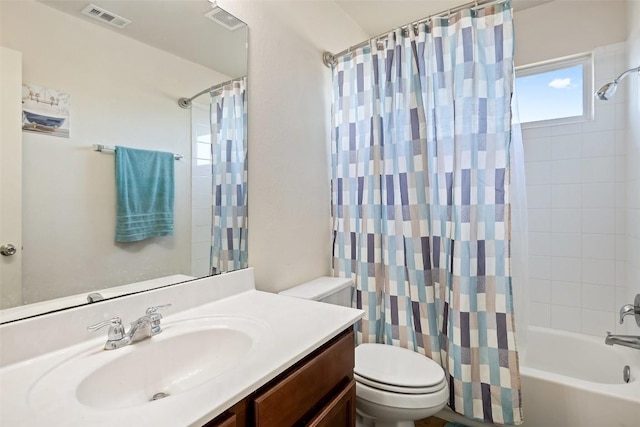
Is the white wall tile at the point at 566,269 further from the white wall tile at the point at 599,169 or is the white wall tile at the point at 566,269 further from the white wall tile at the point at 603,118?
the white wall tile at the point at 603,118

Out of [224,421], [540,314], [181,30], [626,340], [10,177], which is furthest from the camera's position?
[540,314]

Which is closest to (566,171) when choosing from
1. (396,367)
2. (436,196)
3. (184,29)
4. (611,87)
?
(611,87)

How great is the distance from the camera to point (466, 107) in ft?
4.73

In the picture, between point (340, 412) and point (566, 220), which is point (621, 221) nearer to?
point (566, 220)

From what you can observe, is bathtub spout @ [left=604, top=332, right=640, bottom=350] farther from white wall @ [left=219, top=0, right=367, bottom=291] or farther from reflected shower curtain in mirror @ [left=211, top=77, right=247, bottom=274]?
reflected shower curtain in mirror @ [left=211, top=77, right=247, bottom=274]

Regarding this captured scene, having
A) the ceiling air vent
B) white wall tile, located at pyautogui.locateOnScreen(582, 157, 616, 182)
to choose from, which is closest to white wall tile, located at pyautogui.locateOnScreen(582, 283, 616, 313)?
white wall tile, located at pyautogui.locateOnScreen(582, 157, 616, 182)

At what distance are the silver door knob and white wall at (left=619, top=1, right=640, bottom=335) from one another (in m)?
2.67

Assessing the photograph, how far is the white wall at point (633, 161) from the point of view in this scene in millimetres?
1703

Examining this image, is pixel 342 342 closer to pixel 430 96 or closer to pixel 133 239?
pixel 133 239

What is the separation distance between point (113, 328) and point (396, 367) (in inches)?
46.0

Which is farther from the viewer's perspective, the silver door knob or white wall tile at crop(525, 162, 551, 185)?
white wall tile at crop(525, 162, 551, 185)

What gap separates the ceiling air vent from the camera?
0.90m

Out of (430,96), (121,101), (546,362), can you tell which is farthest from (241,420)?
(546,362)

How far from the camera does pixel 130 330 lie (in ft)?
2.77
